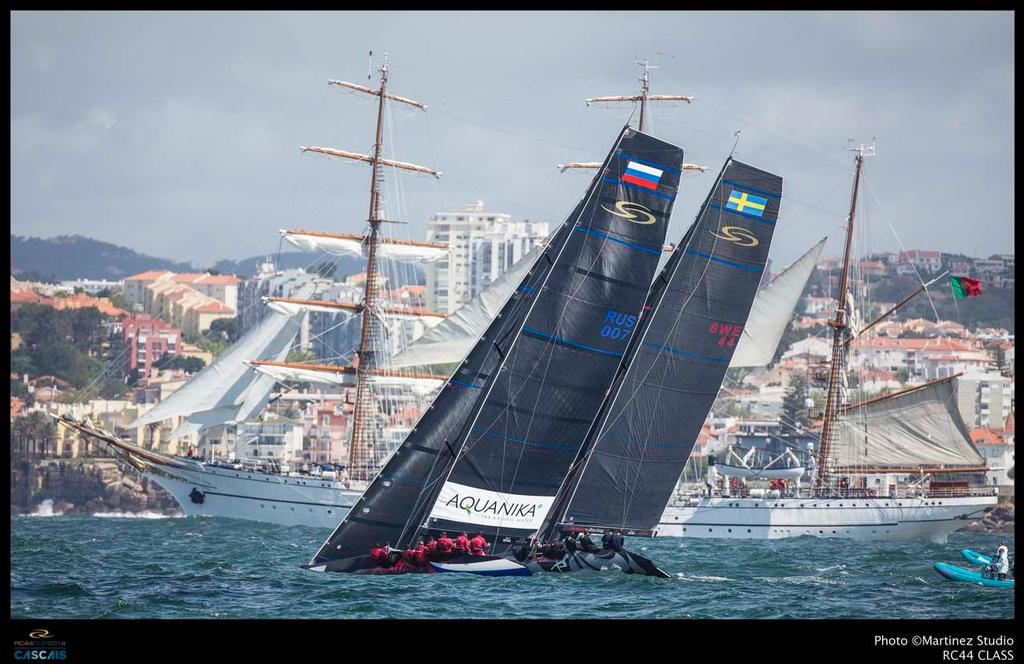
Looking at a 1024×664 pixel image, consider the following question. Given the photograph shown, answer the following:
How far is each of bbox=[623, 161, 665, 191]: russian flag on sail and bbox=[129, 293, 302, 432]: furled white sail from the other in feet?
84.2

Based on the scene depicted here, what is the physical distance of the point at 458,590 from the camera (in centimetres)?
2684

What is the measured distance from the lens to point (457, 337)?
175ft

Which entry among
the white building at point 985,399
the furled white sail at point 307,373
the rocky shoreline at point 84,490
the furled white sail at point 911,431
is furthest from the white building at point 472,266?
the furled white sail at point 911,431

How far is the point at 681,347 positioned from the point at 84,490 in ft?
181

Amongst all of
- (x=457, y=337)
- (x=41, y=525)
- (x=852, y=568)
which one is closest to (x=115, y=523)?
(x=41, y=525)

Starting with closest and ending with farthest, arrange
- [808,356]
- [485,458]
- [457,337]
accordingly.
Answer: [485,458], [457,337], [808,356]

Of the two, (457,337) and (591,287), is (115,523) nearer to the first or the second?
(457,337)

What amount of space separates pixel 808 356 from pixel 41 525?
69.3 metres

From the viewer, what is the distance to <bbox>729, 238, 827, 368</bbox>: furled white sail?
5147cm

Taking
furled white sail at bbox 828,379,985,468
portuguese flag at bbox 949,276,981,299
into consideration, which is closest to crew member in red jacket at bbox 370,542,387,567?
portuguese flag at bbox 949,276,981,299

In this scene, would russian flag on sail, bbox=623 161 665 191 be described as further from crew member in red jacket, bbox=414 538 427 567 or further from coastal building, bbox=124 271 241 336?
coastal building, bbox=124 271 241 336

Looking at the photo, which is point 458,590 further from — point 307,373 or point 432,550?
point 307,373

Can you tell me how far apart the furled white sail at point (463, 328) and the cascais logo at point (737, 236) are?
20704 mm

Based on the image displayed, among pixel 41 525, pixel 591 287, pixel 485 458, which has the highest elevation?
pixel 591 287
